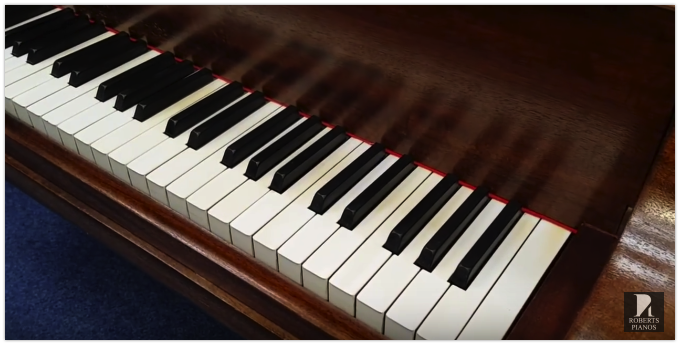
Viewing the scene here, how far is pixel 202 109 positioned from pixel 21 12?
0.68 meters

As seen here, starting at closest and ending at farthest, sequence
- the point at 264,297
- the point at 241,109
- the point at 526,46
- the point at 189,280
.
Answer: the point at 526,46, the point at 264,297, the point at 189,280, the point at 241,109

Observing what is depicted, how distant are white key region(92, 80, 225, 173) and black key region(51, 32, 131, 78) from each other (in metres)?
Answer: 0.27

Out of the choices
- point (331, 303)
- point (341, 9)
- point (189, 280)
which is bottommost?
point (189, 280)

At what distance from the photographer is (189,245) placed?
3.51 ft

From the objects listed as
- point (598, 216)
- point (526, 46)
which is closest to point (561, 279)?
point (598, 216)

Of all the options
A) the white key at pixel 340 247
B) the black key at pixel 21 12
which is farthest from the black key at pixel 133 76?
the white key at pixel 340 247

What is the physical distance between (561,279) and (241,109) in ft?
2.25

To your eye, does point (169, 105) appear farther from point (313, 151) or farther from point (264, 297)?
point (264, 297)

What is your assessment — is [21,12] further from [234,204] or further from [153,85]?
[234,204]

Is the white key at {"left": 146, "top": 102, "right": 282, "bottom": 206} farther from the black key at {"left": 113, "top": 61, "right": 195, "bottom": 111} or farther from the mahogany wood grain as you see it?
the black key at {"left": 113, "top": 61, "right": 195, "bottom": 111}

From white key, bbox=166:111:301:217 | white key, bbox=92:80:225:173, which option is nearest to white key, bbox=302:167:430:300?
white key, bbox=166:111:301:217

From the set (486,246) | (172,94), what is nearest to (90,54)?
(172,94)

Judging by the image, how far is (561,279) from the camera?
2.93 ft

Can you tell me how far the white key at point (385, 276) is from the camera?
878 mm
